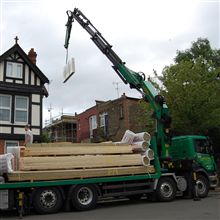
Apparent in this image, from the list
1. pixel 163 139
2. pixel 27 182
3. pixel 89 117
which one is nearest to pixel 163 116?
pixel 163 139

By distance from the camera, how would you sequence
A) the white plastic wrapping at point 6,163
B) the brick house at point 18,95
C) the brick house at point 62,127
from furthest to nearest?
the brick house at point 62,127
the brick house at point 18,95
the white plastic wrapping at point 6,163

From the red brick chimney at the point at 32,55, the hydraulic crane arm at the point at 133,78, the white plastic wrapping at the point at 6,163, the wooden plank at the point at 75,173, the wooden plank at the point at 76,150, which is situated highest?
the red brick chimney at the point at 32,55

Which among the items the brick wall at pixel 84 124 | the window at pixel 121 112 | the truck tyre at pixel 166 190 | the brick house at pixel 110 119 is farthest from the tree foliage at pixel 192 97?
the brick wall at pixel 84 124

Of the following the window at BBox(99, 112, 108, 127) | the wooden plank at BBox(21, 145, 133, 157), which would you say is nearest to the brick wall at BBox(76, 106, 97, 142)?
the window at BBox(99, 112, 108, 127)

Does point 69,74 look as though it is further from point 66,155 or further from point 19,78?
point 19,78

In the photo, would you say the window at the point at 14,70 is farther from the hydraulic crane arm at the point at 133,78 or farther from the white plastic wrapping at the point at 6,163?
the white plastic wrapping at the point at 6,163

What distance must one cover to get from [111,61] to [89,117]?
1022 inches

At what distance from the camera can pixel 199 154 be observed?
18.7 metres

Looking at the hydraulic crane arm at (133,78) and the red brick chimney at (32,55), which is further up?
the red brick chimney at (32,55)

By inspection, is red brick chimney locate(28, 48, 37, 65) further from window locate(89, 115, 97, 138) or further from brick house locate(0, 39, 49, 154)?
window locate(89, 115, 97, 138)

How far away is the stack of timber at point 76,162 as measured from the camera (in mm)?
Result: 14711

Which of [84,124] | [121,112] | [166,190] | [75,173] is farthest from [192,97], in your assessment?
[84,124]

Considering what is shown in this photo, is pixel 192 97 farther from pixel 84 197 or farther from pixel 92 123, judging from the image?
pixel 92 123

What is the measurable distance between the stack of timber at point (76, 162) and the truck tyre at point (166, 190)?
74 cm
